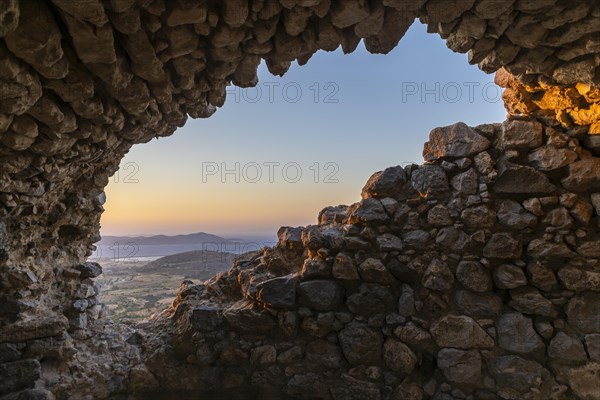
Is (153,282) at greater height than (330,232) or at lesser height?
lesser

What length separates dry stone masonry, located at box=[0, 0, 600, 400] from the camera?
2.30 metres

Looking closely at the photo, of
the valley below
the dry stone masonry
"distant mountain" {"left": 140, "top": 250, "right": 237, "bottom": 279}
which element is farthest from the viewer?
"distant mountain" {"left": 140, "top": 250, "right": 237, "bottom": 279}

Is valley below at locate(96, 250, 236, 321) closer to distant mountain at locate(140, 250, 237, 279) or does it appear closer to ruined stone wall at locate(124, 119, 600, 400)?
distant mountain at locate(140, 250, 237, 279)

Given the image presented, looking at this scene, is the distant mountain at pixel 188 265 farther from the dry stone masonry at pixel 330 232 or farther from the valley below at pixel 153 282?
the dry stone masonry at pixel 330 232

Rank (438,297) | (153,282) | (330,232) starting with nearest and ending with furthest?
(438,297) < (330,232) < (153,282)

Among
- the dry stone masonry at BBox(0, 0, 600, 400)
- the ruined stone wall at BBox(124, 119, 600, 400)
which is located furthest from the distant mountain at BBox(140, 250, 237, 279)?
the ruined stone wall at BBox(124, 119, 600, 400)

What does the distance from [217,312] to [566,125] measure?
4.29 m

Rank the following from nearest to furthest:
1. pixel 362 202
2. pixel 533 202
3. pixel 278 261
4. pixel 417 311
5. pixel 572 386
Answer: pixel 572 386 → pixel 533 202 → pixel 417 311 → pixel 362 202 → pixel 278 261

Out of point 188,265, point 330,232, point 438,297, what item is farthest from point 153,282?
point 438,297

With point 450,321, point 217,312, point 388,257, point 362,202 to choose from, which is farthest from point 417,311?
point 217,312

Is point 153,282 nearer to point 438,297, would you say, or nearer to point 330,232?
Answer: point 330,232

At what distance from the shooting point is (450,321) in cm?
325

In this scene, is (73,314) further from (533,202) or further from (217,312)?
(533,202)

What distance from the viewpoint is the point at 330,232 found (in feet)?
12.2
